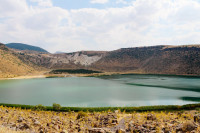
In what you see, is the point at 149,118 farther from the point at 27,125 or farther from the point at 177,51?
the point at 177,51

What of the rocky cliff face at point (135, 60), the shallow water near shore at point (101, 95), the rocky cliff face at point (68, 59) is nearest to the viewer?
the shallow water near shore at point (101, 95)

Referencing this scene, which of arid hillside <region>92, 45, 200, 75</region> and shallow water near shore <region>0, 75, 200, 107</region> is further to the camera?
arid hillside <region>92, 45, 200, 75</region>

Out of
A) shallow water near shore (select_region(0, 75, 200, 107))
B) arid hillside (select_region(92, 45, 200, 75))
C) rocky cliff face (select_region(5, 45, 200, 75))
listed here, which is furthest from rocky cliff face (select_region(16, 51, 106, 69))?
shallow water near shore (select_region(0, 75, 200, 107))

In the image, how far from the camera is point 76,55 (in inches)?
5812

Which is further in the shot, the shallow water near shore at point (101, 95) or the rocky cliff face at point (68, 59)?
the rocky cliff face at point (68, 59)

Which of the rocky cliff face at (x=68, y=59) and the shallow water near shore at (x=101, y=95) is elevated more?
the rocky cliff face at (x=68, y=59)

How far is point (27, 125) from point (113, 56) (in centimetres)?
12863

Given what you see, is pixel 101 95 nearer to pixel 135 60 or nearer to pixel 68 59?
pixel 135 60

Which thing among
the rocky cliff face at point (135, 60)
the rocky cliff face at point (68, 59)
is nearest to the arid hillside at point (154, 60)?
the rocky cliff face at point (135, 60)

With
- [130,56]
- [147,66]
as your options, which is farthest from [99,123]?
[130,56]

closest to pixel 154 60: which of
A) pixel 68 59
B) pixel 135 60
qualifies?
pixel 135 60

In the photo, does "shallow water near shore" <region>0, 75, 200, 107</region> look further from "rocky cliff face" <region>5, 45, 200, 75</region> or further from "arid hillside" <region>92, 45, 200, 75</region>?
"rocky cliff face" <region>5, 45, 200, 75</region>

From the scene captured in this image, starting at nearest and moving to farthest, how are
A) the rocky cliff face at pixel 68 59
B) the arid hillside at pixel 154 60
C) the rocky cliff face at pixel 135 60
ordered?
the arid hillside at pixel 154 60 → the rocky cliff face at pixel 135 60 → the rocky cliff face at pixel 68 59

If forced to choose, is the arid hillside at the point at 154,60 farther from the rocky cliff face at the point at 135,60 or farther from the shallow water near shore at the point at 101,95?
the shallow water near shore at the point at 101,95
